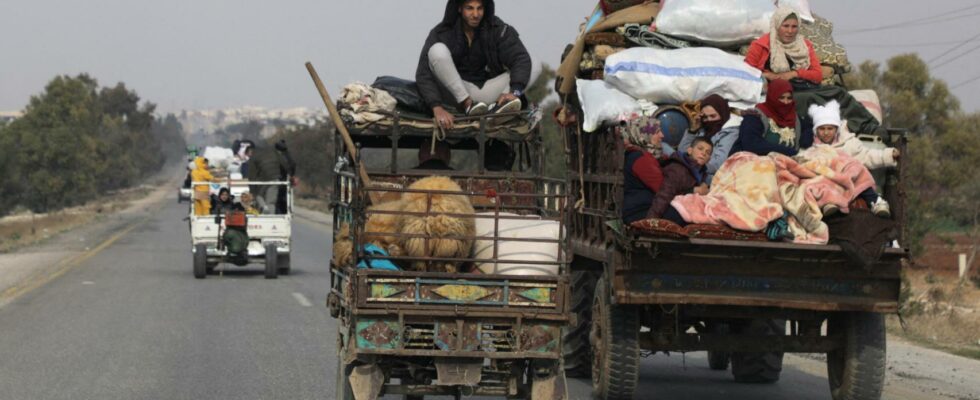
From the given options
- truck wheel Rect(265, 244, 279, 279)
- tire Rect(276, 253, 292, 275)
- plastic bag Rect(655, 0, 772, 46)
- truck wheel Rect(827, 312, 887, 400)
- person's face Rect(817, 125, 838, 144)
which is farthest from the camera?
tire Rect(276, 253, 292, 275)

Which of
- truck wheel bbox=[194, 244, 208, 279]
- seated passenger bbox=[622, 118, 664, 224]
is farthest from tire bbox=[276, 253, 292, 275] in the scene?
seated passenger bbox=[622, 118, 664, 224]

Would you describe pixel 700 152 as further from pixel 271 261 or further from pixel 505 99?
pixel 271 261

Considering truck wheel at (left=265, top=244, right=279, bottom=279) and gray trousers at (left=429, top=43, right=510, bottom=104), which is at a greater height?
gray trousers at (left=429, top=43, right=510, bottom=104)

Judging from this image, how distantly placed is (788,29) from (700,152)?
1.68 m

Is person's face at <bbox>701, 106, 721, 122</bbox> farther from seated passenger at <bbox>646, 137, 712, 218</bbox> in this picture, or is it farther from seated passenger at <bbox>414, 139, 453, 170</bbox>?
seated passenger at <bbox>414, 139, 453, 170</bbox>

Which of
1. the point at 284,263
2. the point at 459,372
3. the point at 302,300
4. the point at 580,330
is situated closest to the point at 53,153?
the point at 284,263

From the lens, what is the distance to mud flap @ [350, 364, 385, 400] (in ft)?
28.2

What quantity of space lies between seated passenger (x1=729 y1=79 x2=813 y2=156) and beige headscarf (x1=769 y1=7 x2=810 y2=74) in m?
0.71

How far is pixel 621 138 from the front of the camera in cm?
1030

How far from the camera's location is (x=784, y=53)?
38.0ft

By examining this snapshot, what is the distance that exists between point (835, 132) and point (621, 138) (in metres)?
1.62

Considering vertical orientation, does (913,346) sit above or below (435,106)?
below

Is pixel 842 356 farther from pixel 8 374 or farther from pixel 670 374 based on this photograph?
pixel 8 374

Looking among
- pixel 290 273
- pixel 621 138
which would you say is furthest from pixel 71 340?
pixel 290 273
